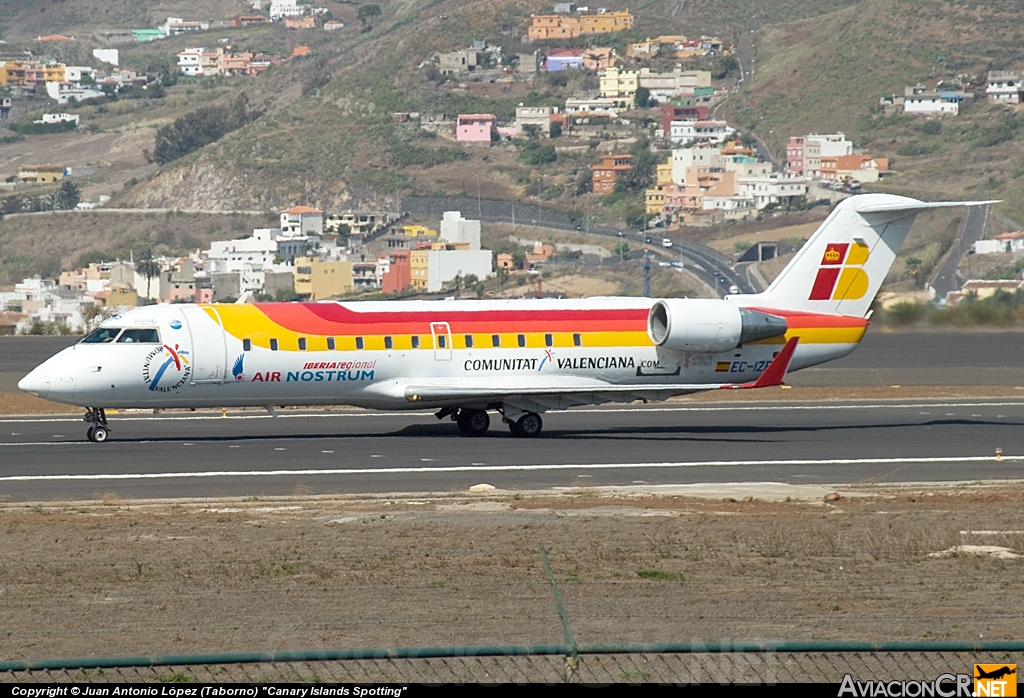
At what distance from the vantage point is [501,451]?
1177 inches

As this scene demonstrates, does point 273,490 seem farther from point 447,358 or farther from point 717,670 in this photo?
point 717,670

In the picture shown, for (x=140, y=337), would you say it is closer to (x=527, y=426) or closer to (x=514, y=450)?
(x=514, y=450)

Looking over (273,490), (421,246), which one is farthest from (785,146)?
(273,490)

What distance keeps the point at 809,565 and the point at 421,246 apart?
491ft

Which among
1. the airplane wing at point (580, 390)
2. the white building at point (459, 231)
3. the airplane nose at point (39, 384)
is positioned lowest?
the white building at point (459, 231)

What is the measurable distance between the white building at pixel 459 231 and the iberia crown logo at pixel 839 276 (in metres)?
129

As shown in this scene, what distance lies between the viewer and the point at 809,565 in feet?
55.5

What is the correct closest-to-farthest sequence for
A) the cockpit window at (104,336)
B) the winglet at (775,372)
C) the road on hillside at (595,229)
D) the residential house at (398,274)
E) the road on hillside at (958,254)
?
1. the cockpit window at (104,336)
2. the winglet at (775,372)
3. the road on hillside at (958,254)
4. the road on hillside at (595,229)
5. the residential house at (398,274)

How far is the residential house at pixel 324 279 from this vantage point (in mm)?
158625

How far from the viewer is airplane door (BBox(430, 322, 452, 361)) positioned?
3170 cm

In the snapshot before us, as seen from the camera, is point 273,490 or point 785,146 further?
point 785,146

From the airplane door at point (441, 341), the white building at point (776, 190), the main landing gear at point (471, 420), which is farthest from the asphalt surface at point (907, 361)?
the white building at point (776, 190)

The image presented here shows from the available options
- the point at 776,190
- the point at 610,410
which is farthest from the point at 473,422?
the point at 776,190

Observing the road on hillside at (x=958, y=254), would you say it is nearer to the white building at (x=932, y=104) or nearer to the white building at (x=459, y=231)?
the white building at (x=932, y=104)
